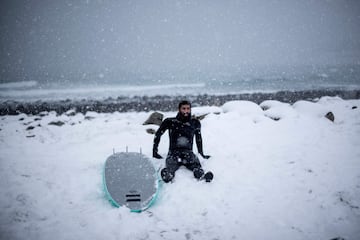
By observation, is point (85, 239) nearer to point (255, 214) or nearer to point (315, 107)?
point (255, 214)

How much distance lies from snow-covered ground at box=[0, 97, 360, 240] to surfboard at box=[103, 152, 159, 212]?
22 centimetres

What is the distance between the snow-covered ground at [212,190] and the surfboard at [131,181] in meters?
0.22

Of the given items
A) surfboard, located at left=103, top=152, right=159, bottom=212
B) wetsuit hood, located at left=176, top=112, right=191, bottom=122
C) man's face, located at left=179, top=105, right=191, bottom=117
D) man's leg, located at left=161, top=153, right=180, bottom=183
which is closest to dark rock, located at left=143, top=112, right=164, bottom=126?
surfboard, located at left=103, top=152, right=159, bottom=212

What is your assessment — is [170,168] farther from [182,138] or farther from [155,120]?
[155,120]

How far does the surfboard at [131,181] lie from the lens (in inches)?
184

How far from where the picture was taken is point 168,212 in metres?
4.54

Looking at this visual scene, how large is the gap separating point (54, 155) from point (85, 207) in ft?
11.5

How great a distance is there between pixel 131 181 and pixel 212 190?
6.56ft

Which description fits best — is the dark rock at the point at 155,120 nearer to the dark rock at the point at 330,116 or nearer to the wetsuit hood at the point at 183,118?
the wetsuit hood at the point at 183,118

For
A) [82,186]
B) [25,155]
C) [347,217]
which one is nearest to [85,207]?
[82,186]

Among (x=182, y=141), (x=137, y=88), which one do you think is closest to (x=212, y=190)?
(x=182, y=141)

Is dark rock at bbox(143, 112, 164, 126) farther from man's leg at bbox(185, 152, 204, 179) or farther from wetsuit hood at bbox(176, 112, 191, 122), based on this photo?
man's leg at bbox(185, 152, 204, 179)

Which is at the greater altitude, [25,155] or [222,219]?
[25,155]

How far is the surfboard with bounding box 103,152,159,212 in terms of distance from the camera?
4.67 m
